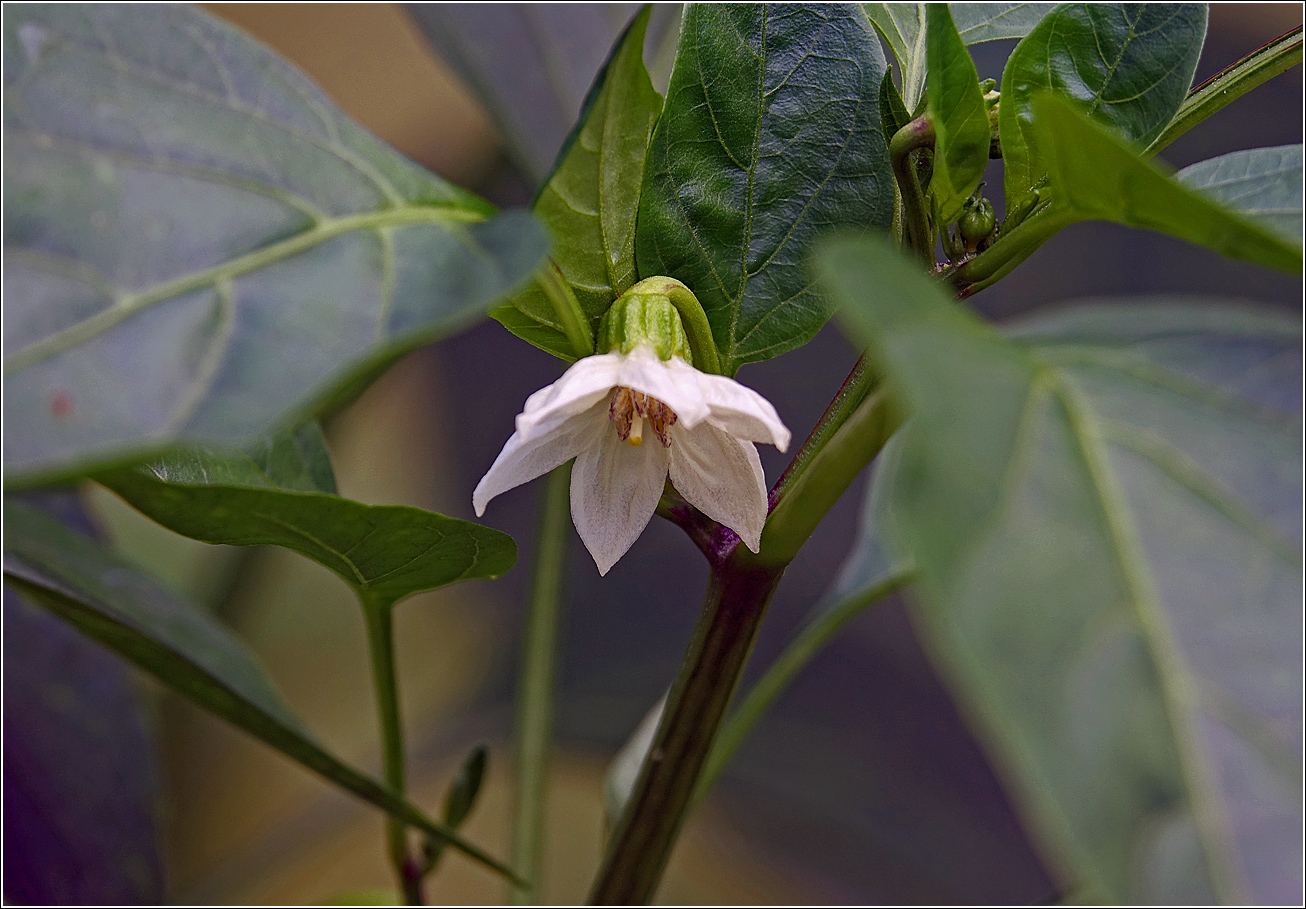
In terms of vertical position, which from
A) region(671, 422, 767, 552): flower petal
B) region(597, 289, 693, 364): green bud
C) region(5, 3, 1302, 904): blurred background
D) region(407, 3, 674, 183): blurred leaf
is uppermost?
region(407, 3, 674, 183): blurred leaf

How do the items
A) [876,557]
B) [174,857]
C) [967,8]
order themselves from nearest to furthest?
[967,8] < [876,557] < [174,857]

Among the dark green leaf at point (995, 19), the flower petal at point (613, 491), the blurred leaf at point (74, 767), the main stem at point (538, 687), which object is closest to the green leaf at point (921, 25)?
the dark green leaf at point (995, 19)

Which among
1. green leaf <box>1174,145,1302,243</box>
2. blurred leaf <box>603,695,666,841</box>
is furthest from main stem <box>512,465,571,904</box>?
green leaf <box>1174,145,1302,243</box>

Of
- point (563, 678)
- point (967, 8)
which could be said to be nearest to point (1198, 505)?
point (967, 8)

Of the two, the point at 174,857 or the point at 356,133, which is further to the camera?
the point at 174,857

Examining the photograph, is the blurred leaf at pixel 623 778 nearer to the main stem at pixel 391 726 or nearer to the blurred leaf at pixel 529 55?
the main stem at pixel 391 726

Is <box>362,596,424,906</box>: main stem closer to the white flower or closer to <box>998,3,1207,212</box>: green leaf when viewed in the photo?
the white flower

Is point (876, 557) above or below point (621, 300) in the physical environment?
below

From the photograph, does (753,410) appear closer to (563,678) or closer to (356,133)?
(356,133)
